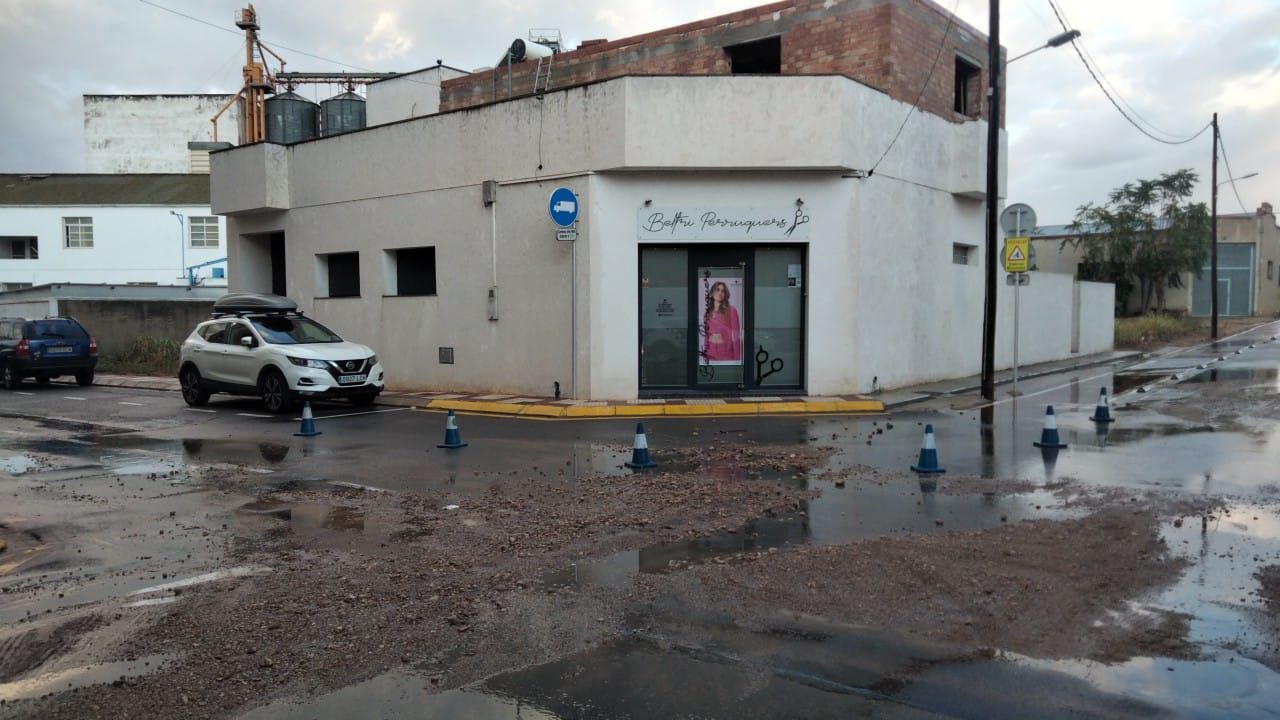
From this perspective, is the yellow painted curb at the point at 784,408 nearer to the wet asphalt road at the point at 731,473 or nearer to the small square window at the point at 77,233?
the wet asphalt road at the point at 731,473

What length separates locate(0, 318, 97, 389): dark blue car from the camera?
22.0 metres

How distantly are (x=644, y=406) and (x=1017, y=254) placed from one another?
24.2ft

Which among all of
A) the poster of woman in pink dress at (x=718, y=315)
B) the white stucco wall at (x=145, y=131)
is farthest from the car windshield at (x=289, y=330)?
the white stucco wall at (x=145, y=131)

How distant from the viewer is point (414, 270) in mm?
19391

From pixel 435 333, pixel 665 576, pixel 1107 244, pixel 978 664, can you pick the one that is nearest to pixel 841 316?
pixel 435 333

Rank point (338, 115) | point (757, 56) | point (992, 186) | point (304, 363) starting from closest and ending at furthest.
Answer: point (304, 363) < point (992, 186) < point (757, 56) < point (338, 115)

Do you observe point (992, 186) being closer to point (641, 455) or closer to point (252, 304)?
point (641, 455)

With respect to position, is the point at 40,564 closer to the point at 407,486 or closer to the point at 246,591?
the point at 246,591

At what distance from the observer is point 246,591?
225 inches

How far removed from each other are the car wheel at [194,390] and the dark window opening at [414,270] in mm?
4269

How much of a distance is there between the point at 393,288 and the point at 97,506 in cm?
1154

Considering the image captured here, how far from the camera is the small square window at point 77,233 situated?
47844 mm

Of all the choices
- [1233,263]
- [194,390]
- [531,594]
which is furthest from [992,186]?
[1233,263]

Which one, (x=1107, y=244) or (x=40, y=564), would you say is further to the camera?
(x=1107, y=244)
